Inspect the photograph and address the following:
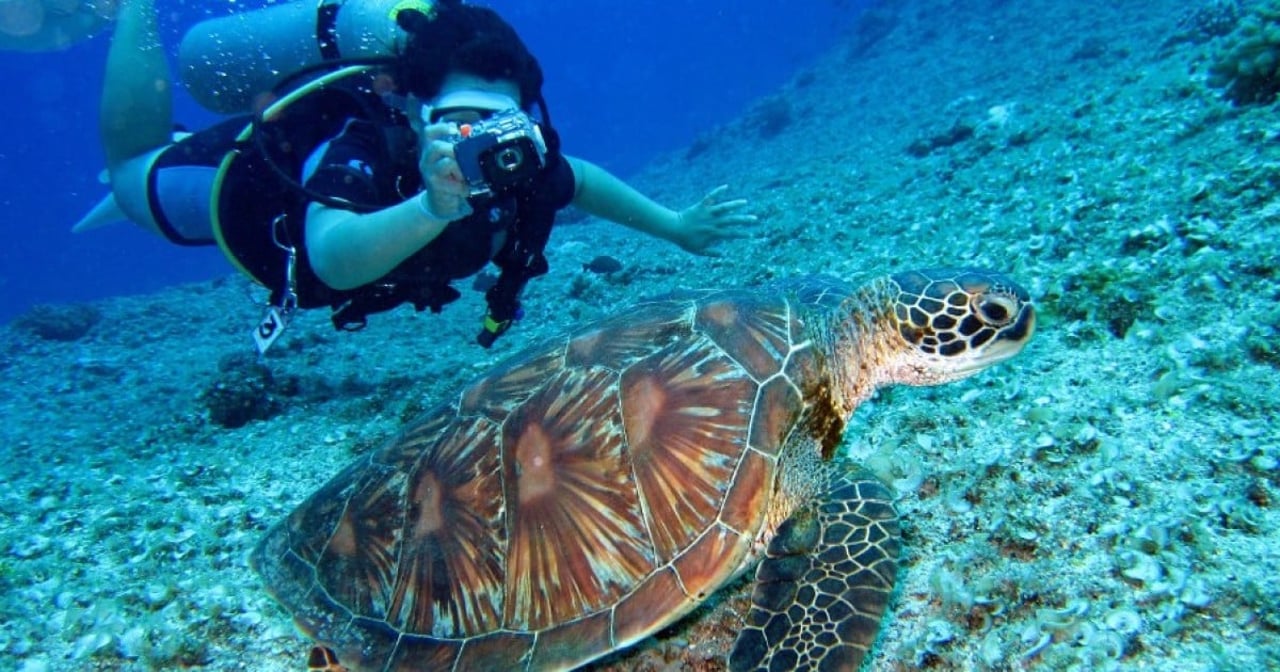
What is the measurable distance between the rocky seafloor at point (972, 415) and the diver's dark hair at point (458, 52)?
7.93 ft

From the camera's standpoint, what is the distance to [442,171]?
2529mm

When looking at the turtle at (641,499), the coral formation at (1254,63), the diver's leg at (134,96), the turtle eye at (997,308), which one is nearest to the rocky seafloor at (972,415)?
the coral formation at (1254,63)

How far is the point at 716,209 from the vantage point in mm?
4984

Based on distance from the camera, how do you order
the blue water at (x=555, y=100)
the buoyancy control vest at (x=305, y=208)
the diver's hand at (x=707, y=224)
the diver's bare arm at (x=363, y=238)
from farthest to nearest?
the blue water at (x=555, y=100)
the diver's hand at (x=707, y=224)
the buoyancy control vest at (x=305, y=208)
the diver's bare arm at (x=363, y=238)

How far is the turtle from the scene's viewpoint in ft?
6.94

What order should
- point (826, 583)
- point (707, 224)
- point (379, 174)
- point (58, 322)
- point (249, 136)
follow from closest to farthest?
point (826, 583)
point (379, 174)
point (249, 136)
point (707, 224)
point (58, 322)

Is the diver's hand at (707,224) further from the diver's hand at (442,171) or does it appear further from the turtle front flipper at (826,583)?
the turtle front flipper at (826,583)

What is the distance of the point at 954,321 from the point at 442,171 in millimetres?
2332

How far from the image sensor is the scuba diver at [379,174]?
2812mm

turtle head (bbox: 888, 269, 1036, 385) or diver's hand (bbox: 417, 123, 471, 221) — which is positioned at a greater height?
diver's hand (bbox: 417, 123, 471, 221)

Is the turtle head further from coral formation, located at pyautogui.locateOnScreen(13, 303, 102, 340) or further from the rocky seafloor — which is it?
coral formation, located at pyautogui.locateOnScreen(13, 303, 102, 340)

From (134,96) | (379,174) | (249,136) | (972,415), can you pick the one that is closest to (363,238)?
(379,174)

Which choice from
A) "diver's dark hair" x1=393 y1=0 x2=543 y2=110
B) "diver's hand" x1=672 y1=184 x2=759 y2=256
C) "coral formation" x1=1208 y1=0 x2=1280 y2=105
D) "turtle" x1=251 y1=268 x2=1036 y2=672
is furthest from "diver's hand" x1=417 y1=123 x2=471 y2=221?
"coral formation" x1=1208 y1=0 x2=1280 y2=105

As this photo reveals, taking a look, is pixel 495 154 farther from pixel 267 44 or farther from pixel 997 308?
pixel 267 44
